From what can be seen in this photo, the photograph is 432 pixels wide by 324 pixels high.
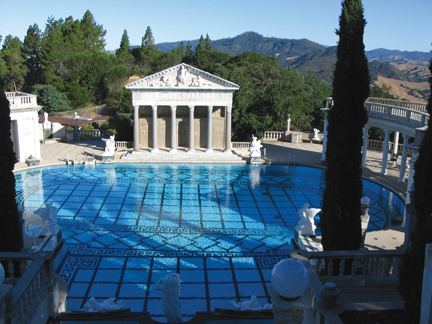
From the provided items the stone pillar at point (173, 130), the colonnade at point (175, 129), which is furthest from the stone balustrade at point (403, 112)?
the stone pillar at point (173, 130)

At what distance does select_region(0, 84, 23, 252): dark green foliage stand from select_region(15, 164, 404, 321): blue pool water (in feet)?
7.79

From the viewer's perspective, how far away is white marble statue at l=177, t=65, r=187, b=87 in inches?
1236

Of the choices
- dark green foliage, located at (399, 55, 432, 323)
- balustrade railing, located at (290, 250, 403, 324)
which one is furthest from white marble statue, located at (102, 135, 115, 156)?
dark green foliage, located at (399, 55, 432, 323)

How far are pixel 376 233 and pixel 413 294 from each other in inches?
407

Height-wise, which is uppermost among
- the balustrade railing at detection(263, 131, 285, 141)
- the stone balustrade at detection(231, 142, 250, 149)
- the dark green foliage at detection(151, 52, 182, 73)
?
the dark green foliage at detection(151, 52, 182, 73)

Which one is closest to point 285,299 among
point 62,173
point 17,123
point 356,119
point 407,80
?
point 356,119

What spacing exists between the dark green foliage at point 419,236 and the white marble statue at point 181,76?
26108 mm

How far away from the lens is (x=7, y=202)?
1096cm

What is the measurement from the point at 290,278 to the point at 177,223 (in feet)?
43.5

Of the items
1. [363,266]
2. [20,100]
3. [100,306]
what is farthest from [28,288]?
[20,100]

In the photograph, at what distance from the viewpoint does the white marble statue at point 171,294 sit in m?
7.70

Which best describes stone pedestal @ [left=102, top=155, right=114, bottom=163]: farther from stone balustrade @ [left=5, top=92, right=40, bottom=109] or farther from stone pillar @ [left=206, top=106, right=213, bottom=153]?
stone pillar @ [left=206, top=106, right=213, bottom=153]

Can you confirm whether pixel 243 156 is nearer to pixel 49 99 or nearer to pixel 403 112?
pixel 403 112

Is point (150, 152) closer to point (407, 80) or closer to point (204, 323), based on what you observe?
point (204, 323)
